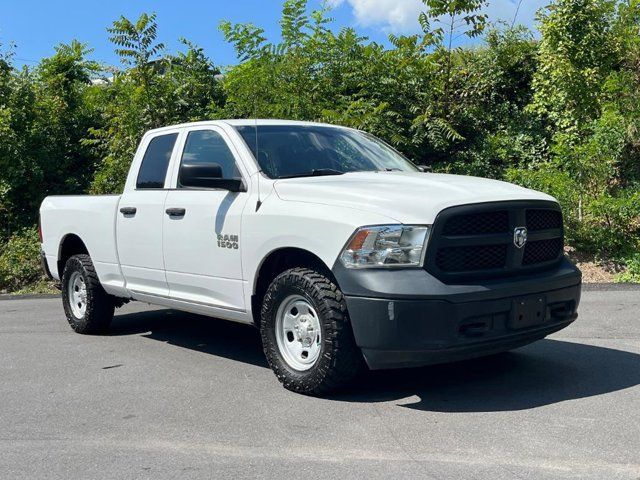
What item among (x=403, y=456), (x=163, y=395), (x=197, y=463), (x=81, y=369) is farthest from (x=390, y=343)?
(x=81, y=369)

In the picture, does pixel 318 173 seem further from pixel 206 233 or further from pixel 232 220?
pixel 206 233

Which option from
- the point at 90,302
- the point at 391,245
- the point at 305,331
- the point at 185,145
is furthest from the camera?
the point at 90,302

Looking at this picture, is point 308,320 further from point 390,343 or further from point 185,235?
point 185,235

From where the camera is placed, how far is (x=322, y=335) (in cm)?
513

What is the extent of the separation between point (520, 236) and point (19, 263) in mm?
10838

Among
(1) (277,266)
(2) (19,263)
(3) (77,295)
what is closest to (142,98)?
(2) (19,263)

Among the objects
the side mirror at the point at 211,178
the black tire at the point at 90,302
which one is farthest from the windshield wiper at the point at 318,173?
the black tire at the point at 90,302

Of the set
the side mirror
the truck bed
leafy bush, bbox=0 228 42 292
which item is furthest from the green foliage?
the side mirror

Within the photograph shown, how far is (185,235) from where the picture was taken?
6406mm

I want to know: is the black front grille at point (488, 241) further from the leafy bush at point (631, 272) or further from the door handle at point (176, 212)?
the leafy bush at point (631, 272)

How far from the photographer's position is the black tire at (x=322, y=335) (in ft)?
16.6

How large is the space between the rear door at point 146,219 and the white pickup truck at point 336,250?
0.02 metres

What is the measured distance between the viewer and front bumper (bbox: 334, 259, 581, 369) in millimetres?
4742

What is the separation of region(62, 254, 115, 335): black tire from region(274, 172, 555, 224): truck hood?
315 cm
